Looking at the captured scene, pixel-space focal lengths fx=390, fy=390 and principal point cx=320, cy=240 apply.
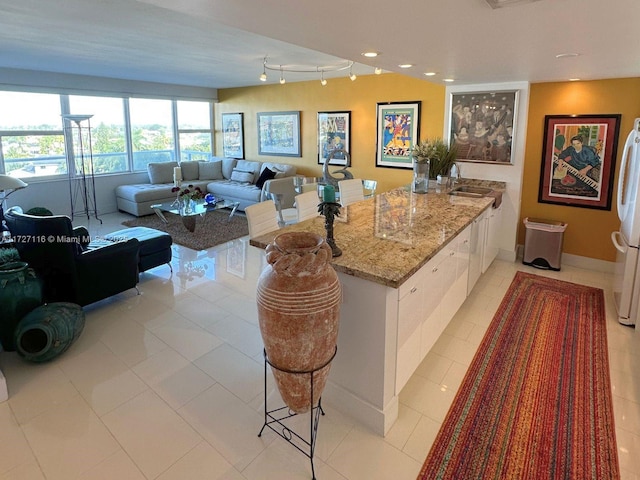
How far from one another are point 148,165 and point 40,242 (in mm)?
5320

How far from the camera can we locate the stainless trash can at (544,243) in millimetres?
4504

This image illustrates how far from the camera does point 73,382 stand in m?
2.62

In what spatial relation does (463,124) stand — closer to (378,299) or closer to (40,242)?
(378,299)

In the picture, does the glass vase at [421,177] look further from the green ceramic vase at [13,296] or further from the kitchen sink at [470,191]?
the green ceramic vase at [13,296]

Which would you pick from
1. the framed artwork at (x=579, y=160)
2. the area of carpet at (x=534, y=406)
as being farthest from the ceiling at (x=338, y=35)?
the area of carpet at (x=534, y=406)

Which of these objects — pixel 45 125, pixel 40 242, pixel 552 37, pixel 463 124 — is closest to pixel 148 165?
pixel 45 125

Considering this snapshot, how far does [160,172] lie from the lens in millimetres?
7957

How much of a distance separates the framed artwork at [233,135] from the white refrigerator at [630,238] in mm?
7088

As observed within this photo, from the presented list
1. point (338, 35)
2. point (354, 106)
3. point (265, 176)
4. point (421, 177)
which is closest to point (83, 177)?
point (265, 176)

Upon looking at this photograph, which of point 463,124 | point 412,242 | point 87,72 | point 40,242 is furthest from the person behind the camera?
point 87,72

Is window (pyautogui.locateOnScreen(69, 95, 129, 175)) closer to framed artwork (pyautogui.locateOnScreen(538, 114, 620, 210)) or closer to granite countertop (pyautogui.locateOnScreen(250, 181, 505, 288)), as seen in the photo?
granite countertop (pyautogui.locateOnScreen(250, 181, 505, 288))

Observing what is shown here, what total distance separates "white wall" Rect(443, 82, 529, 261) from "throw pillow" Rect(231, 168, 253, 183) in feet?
13.8

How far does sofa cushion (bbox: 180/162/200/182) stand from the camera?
27.2 ft

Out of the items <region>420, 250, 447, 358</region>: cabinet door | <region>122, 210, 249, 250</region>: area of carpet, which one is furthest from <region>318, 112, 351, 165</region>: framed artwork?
<region>420, 250, 447, 358</region>: cabinet door
